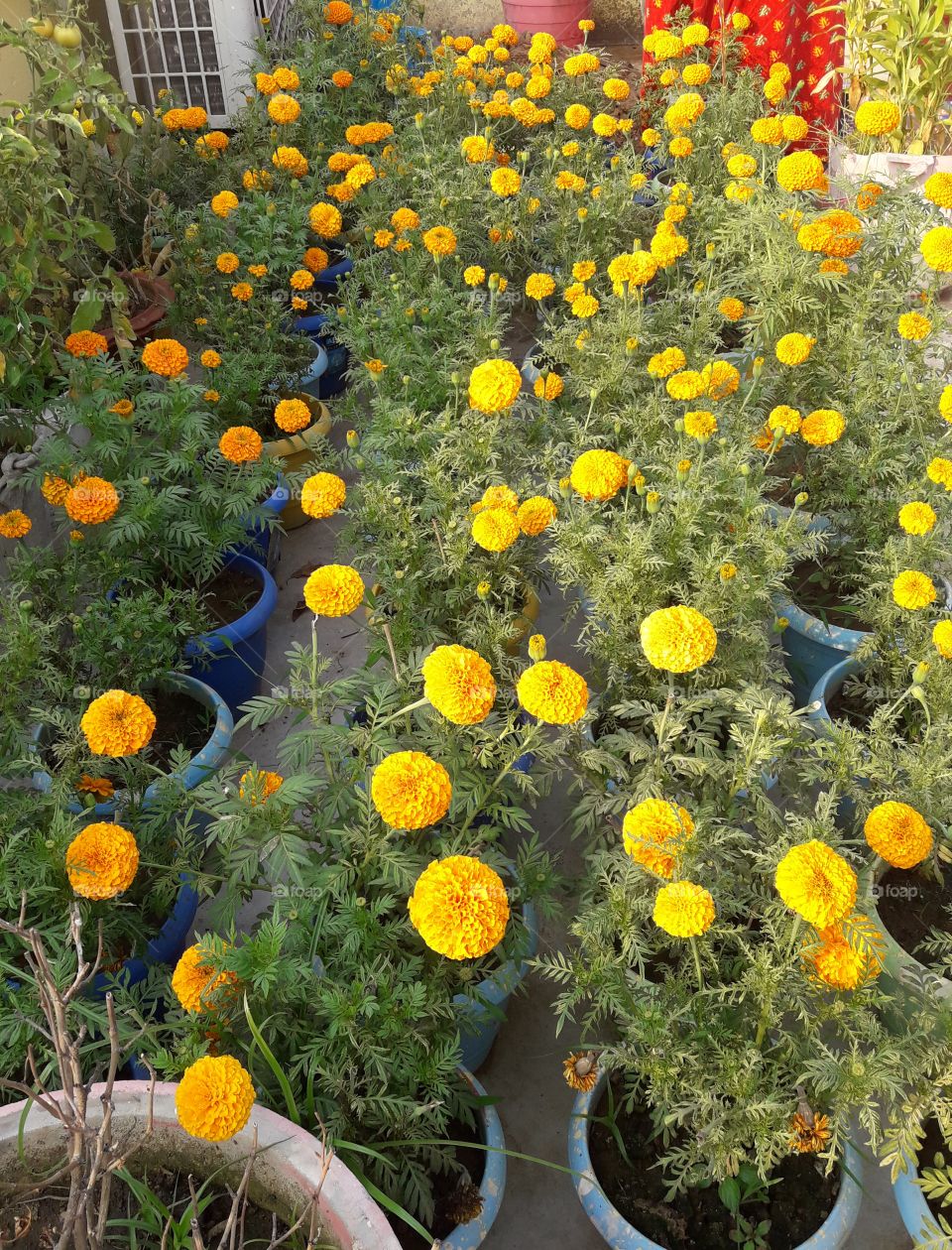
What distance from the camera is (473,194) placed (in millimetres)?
3326

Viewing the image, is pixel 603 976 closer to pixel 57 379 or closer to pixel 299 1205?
pixel 299 1205

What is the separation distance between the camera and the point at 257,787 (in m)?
1.48

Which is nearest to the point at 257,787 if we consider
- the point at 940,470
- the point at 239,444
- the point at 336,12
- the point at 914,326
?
the point at 239,444

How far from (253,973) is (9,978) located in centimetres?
49

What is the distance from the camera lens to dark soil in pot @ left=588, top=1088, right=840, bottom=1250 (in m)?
1.50

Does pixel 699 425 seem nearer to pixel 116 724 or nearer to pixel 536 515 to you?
pixel 536 515

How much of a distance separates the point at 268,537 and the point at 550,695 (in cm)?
171

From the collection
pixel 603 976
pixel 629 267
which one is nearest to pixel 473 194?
pixel 629 267

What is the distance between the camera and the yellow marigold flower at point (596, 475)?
6.27 ft

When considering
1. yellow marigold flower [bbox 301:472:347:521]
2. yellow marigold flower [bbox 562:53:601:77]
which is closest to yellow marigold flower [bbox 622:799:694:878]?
yellow marigold flower [bbox 301:472:347:521]

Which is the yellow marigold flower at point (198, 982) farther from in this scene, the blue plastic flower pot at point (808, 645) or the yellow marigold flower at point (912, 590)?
the blue plastic flower pot at point (808, 645)

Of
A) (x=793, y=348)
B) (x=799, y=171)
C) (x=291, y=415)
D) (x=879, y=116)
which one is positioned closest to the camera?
(x=793, y=348)

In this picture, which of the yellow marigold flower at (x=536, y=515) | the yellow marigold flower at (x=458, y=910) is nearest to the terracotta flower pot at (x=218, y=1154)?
the yellow marigold flower at (x=458, y=910)

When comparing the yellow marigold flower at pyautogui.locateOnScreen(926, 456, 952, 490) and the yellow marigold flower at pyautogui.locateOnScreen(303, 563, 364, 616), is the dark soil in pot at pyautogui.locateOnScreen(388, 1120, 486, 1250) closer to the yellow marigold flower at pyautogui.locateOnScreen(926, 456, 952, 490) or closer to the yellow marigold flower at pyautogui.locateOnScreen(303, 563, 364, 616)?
the yellow marigold flower at pyautogui.locateOnScreen(303, 563, 364, 616)
